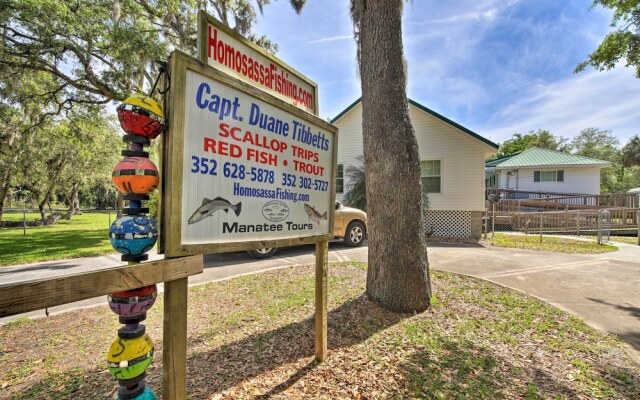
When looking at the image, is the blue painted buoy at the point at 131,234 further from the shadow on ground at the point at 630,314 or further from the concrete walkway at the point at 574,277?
the shadow on ground at the point at 630,314

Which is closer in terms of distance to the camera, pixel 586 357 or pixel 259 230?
pixel 259 230

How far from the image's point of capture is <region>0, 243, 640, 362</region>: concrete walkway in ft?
14.1

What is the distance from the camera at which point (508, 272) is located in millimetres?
6355

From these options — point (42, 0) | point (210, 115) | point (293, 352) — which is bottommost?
point (293, 352)

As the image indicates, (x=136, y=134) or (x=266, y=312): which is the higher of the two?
(x=136, y=134)

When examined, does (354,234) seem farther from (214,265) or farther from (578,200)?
(578,200)

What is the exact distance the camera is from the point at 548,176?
2327cm

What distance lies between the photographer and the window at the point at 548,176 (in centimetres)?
2299

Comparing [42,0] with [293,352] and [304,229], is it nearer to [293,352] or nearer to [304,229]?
[304,229]

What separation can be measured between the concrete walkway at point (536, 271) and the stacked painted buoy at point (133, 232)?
349cm

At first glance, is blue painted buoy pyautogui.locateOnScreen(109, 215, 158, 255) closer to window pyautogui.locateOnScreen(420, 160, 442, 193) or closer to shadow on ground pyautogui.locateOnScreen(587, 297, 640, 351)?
shadow on ground pyautogui.locateOnScreen(587, 297, 640, 351)

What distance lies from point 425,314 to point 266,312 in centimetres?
221

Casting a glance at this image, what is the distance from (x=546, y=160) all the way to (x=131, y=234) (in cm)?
2960

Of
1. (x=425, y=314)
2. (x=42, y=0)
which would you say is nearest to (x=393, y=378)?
(x=425, y=314)
